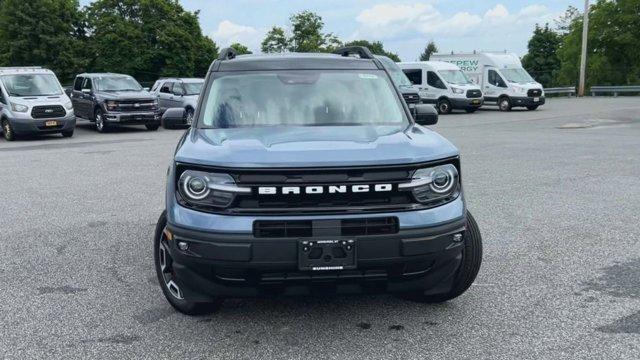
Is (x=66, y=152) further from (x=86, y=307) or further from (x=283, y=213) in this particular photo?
(x=283, y=213)

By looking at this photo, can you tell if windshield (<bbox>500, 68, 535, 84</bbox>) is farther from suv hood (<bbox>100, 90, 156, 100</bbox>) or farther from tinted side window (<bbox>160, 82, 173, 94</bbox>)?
suv hood (<bbox>100, 90, 156, 100</bbox>)

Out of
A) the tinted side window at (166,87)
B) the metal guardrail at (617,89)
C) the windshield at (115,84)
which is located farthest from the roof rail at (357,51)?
the metal guardrail at (617,89)

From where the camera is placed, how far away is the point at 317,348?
3.82 meters

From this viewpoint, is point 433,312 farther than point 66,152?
No

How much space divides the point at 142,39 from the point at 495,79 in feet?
107

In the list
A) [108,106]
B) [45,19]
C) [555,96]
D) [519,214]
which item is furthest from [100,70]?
[519,214]

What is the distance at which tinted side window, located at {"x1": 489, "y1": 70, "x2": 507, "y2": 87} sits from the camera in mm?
30031

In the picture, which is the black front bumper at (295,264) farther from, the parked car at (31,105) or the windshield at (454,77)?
the windshield at (454,77)

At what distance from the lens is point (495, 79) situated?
30.3 m

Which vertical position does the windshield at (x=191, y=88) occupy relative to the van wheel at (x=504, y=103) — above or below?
above

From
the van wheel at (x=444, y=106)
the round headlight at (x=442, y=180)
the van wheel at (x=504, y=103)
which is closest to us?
the round headlight at (x=442, y=180)

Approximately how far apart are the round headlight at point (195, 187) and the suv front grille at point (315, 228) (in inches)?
15.4

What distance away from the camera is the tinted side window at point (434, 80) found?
93.7 feet

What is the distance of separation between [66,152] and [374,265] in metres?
13.4
